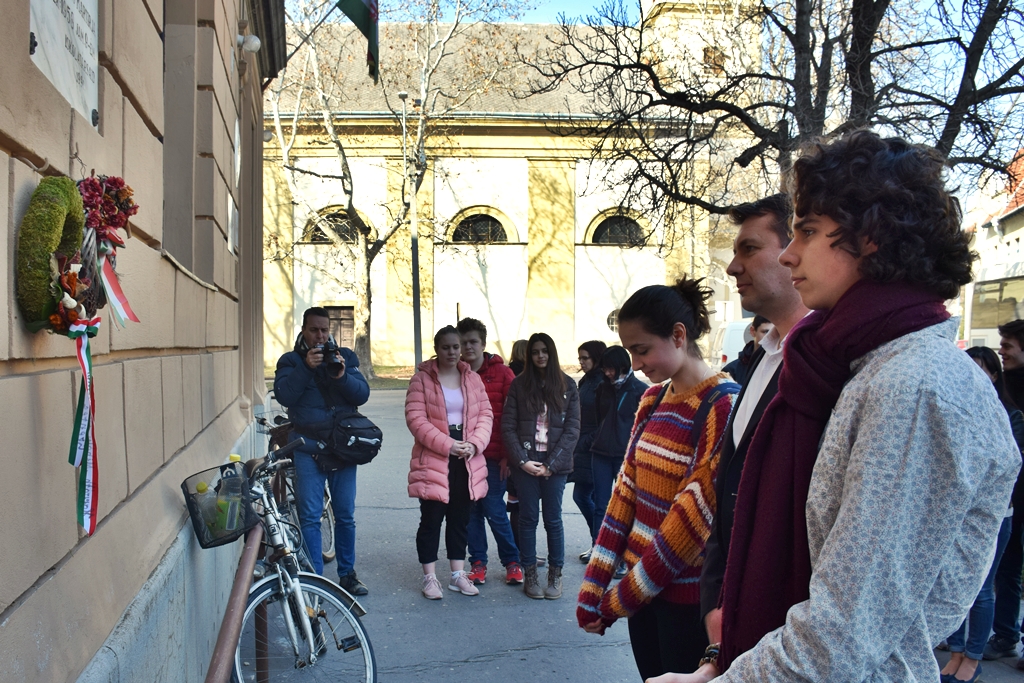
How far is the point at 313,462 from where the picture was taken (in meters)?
6.09

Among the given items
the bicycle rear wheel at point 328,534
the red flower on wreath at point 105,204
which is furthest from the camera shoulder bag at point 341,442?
the red flower on wreath at point 105,204

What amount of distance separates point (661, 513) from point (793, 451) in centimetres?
124

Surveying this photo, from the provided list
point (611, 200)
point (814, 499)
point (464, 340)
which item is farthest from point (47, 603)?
point (611, 200)

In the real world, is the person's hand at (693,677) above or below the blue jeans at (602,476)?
above

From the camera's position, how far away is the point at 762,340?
2377 mm

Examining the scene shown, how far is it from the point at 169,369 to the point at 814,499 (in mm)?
2921

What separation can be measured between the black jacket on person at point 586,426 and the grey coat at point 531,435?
19 cm

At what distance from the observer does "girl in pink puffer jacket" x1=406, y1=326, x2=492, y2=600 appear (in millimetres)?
6168

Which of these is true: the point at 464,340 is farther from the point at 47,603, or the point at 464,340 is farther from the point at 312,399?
the point at 47,603

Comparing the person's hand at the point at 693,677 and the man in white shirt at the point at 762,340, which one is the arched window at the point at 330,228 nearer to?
the man in white shirt at the point at 762,340

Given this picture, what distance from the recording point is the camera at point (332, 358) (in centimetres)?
607

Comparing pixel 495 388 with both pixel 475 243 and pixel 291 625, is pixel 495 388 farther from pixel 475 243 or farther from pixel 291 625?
pixel 475 243

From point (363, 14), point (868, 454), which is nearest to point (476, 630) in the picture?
point (868, 454)

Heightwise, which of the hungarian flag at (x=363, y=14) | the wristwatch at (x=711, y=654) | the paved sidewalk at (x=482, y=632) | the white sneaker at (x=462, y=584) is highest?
the hungarian flag at (x=363, y=14)
